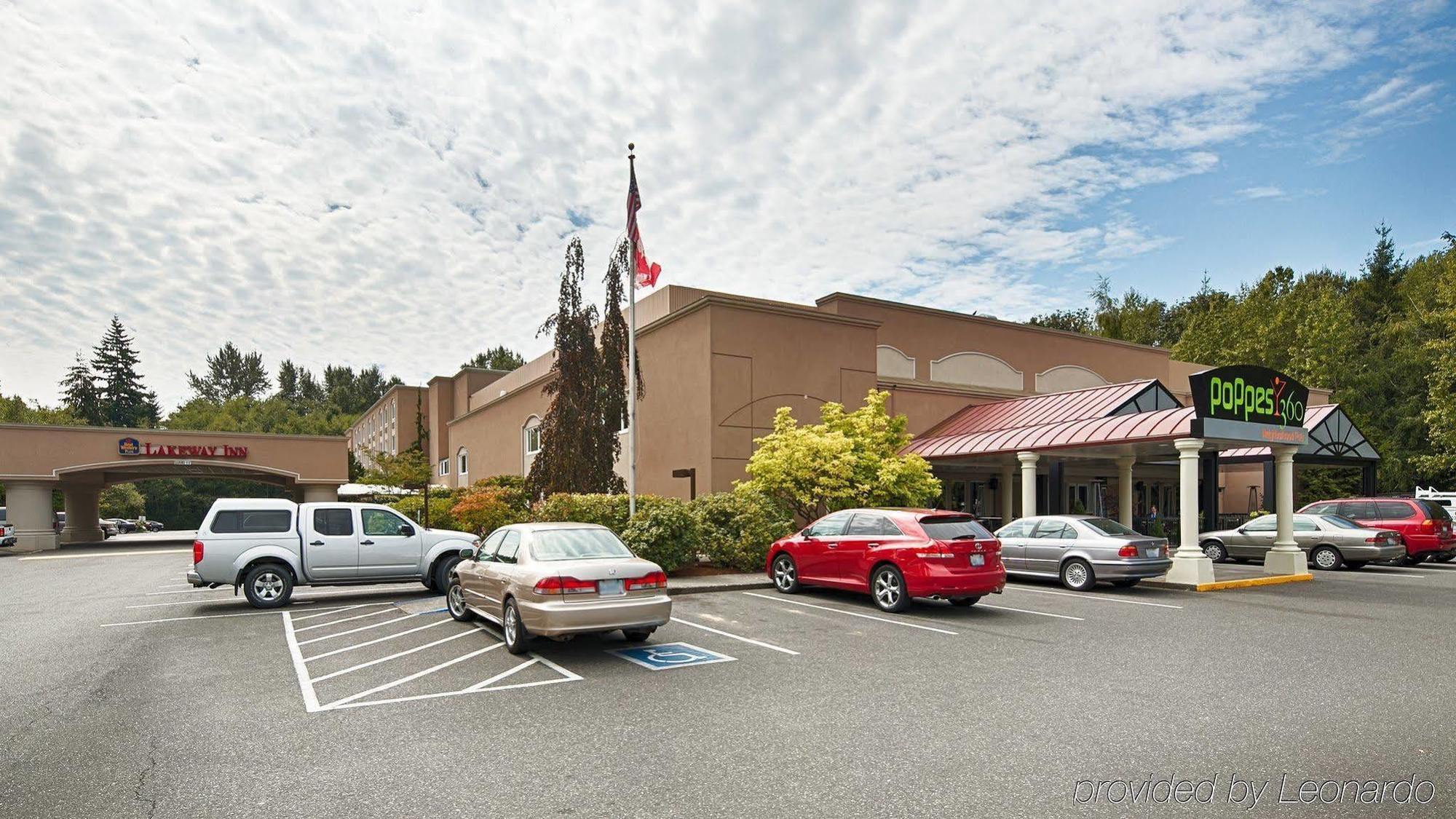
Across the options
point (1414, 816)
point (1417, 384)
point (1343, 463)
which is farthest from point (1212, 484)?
point (1417, 384)

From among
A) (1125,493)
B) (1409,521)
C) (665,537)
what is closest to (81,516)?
(665,537)

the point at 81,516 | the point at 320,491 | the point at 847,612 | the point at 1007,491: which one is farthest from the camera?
the point at 81,516

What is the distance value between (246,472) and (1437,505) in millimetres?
46025

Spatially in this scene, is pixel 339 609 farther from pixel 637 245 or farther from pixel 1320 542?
pixel 1320 542

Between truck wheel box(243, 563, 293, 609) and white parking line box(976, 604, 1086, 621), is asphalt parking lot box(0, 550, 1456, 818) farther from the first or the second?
truck wheel box(243, 563, 293, 609)

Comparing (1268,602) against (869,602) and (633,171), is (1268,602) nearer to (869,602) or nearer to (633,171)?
(869,602)

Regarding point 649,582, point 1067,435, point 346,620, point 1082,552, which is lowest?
point 346,620

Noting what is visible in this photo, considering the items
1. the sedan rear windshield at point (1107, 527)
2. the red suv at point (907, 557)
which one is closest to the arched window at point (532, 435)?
the red suv at point (907, 557)

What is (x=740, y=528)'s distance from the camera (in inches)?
729

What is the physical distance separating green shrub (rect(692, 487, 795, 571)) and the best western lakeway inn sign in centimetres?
901

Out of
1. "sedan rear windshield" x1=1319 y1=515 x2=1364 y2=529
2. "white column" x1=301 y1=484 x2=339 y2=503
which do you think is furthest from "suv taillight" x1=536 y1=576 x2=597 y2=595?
"white column" x1=301 y1=484 x2=339 y2=503

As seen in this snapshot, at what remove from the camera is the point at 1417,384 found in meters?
47.8

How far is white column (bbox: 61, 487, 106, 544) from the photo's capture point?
4091 cm

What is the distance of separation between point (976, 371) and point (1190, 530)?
16.0 m
